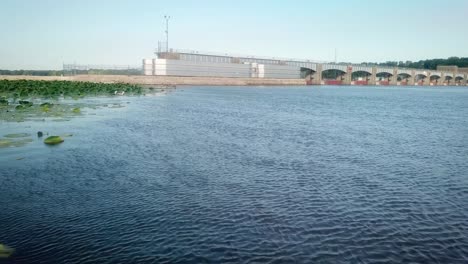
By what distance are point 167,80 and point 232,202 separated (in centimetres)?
11140

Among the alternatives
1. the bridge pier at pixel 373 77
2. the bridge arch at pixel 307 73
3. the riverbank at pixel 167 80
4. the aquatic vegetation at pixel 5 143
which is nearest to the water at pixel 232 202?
the aquatic vegetation at pixel 5 143

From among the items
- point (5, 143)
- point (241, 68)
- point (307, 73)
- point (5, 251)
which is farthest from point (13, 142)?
point (307, 73)

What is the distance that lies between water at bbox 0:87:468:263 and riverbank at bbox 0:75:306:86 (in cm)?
9543

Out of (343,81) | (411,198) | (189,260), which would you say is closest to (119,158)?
(189,260)

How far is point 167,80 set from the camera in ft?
396

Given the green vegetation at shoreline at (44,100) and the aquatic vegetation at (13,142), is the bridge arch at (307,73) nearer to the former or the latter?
the green vegetation at shoreline at (44,100)

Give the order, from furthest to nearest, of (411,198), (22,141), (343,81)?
(343,81) → (22,141) → (411,198)

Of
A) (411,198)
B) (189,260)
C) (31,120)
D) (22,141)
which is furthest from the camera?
(31,120)

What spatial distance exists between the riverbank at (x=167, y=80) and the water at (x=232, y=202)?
95426 millimetres

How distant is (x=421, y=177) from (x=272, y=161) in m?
6.97

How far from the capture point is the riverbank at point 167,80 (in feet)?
377

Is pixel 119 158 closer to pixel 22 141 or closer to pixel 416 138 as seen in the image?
pixel 22 141

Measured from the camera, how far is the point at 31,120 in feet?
102

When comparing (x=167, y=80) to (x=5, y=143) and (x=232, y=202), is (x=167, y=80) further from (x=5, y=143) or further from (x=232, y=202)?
(x=232, y=202)
